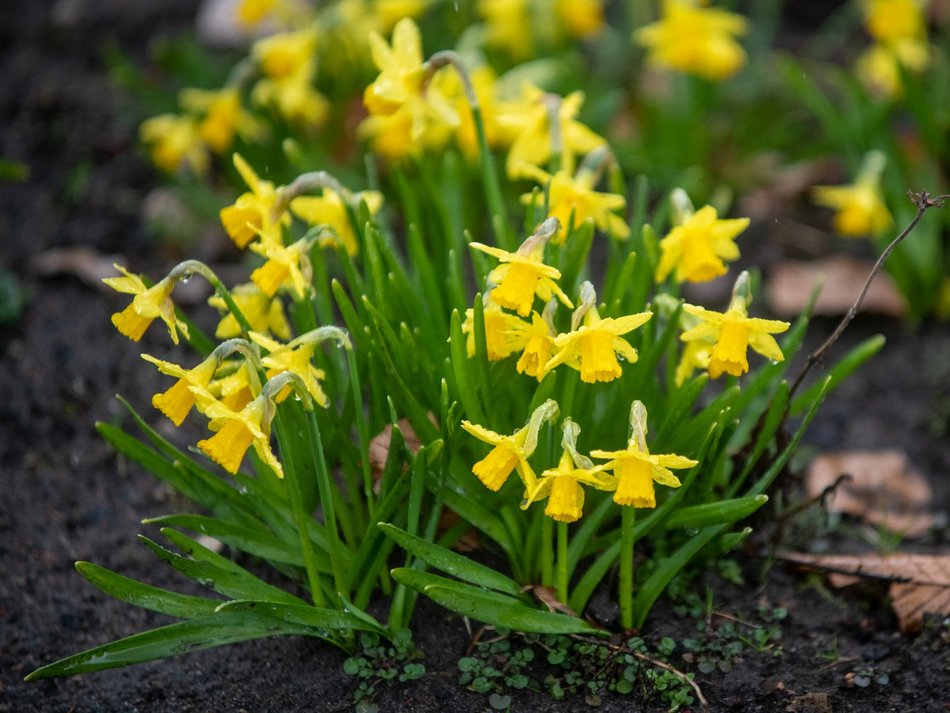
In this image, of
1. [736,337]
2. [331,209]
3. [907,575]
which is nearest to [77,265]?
[331,209]

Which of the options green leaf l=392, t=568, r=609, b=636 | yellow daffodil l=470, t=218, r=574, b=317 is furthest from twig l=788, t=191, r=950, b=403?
green leaf l=392, t=568, r=609, b=636

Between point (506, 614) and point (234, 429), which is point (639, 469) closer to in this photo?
point (506, 614)

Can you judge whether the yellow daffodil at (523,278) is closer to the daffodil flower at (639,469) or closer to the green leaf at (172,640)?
the daffodil flower at (639,469)

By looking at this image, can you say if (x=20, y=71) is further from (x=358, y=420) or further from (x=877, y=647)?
(x=877, y=647)

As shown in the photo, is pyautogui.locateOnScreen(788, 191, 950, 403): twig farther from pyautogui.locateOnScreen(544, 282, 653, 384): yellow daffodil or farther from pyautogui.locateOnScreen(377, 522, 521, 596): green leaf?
pyautogui.locateOnScreen(377, 522, 521, 596): green leaf

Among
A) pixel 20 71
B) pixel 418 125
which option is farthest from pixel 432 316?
pixel 20 71

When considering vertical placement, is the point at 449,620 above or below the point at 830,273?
above
